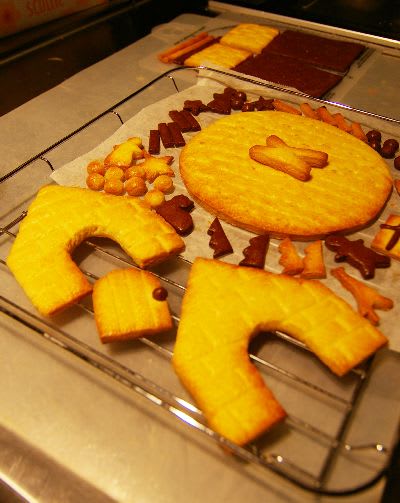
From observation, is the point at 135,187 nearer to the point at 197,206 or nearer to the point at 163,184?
the point at 163,184

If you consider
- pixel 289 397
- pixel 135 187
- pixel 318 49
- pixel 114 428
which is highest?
pixel 135 187

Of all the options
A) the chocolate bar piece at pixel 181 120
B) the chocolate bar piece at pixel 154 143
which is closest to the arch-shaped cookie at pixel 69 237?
the chocolate bar piece at pixel 154 143

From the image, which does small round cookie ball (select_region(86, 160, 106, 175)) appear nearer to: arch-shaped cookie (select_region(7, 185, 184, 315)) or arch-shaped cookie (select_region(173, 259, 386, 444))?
arch-shaped cookie (select_region(7, 185, 184, 315))

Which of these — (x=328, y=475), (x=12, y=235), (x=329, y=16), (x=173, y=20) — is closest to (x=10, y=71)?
(x=173, y=20)

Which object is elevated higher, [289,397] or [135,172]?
[135,172]

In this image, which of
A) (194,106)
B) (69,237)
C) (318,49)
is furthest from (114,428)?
(318,49)

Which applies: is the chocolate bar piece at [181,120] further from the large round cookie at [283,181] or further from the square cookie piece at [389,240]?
the square cookie piece at [389,240]

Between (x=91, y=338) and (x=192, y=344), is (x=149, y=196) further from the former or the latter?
(x=192, y=344)
